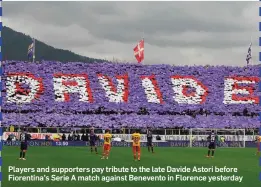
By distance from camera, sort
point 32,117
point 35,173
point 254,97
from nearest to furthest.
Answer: point 35,173
point 32,117
point 254,97

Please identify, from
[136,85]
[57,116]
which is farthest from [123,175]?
[136,85]

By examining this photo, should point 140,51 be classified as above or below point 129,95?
above

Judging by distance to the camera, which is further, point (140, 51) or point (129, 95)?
point (140, 51)

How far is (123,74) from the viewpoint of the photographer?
83.4m

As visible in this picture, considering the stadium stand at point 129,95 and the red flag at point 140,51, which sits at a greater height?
the red flag at point 140,51

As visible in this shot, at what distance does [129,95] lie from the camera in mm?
80500

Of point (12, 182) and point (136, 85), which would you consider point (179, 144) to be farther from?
point (12, 182)

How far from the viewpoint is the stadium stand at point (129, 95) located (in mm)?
→ 75312

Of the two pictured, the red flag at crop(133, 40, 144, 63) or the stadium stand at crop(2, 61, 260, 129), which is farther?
the red flag at crop(133, 40, 144, 63)

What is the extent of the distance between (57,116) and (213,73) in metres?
26.4

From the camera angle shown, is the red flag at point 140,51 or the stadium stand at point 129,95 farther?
the red flag at point 140,51

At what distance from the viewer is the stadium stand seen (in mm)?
75312

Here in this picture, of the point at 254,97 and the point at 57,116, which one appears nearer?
the point at 57,116

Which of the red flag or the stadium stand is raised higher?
the red flag
